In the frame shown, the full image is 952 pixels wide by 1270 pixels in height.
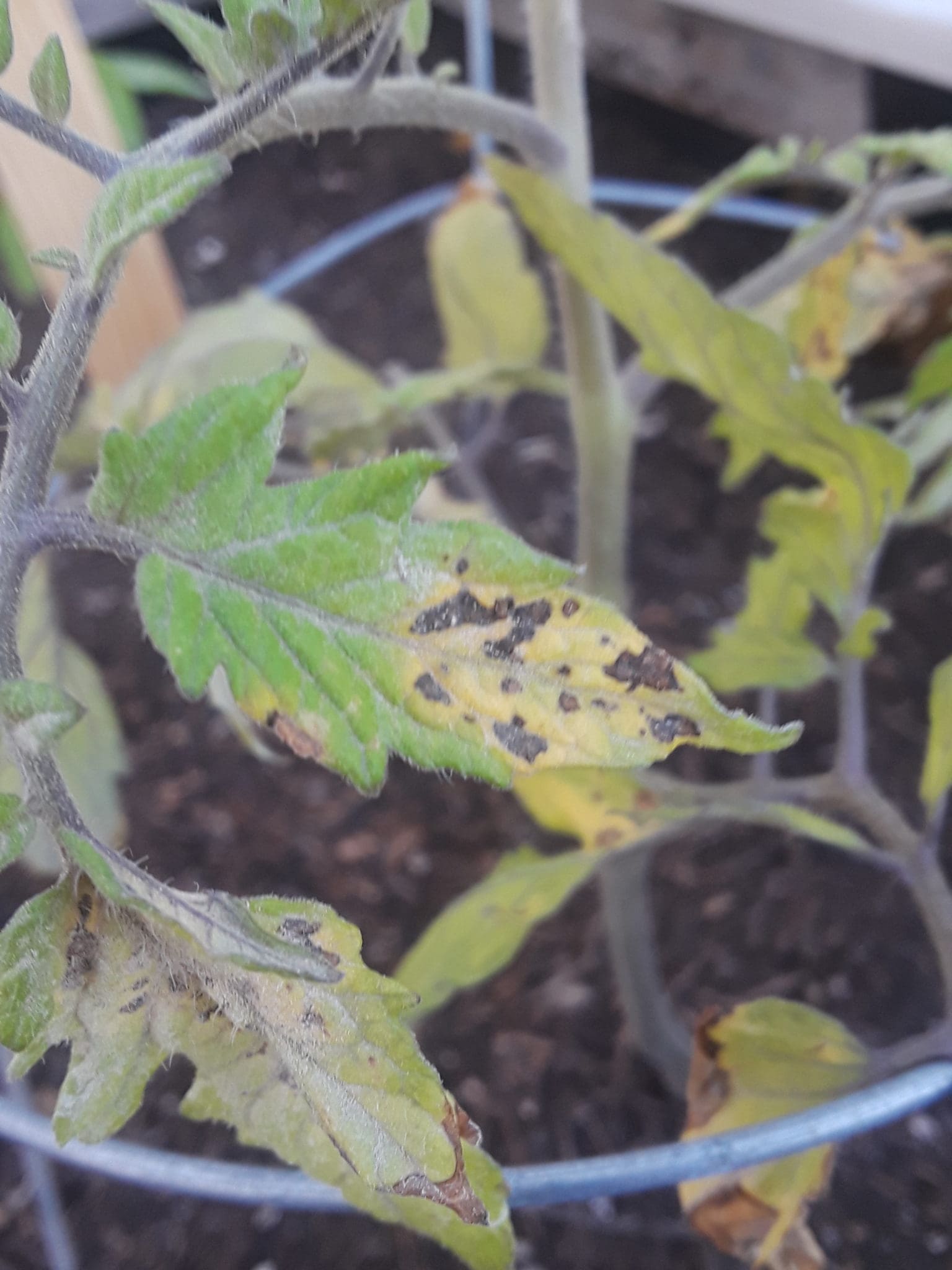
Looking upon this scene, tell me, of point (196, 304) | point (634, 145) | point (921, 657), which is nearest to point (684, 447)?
point (921, 657)

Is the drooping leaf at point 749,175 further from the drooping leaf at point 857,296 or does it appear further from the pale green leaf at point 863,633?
the pale green leaf at point 863,633

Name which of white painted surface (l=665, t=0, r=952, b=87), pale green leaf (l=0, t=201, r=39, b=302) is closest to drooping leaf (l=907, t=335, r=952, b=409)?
white painted surface (l=665, t=0, r=952, b=87)

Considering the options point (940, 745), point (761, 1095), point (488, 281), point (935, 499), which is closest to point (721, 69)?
point (488, 281)

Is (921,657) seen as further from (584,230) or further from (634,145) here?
(634,145)

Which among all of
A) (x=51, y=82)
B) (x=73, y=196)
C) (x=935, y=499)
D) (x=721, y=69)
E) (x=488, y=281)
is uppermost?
(x=721, y=69)

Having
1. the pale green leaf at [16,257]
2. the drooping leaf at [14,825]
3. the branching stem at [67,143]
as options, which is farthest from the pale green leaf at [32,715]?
the pale green leaf at [16,257]

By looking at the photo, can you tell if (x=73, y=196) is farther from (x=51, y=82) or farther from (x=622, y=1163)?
(x=622, y=1163)
